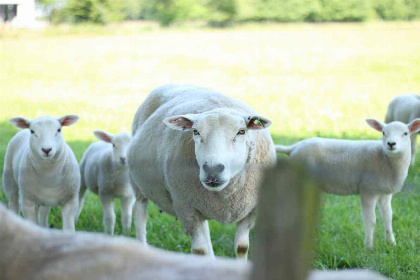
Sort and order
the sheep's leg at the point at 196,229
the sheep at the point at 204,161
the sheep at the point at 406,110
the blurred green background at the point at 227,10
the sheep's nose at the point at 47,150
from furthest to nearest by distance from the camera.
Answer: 1. the blurred green background at the point at 227,10
2. the sheep at the point at 406,110
3. the sheep's nose at the point at 47,150
4. the sheep's leg at the point at 196,229
5. the sheep at the point at 204,161

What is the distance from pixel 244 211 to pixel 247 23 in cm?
4106

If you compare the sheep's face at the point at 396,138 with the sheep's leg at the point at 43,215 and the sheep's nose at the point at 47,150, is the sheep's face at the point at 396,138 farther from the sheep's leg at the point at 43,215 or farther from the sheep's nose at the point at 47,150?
the sheep's leg at the point at 43,215

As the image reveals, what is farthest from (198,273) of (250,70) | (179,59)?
(179,59)

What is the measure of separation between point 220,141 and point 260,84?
12827mm

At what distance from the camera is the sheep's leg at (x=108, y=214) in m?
6.36

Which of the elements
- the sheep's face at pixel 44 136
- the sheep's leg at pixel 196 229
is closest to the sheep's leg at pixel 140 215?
the sheep's face at pixel 44 136

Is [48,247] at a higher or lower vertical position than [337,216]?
higher

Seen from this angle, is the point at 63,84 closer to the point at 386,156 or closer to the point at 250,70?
the point at 250,70

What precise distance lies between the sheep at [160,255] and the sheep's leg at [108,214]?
14.0ft

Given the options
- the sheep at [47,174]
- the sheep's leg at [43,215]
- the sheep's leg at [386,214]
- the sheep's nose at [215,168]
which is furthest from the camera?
the sheep's leg at [43,215]

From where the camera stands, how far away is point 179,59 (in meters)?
21.9

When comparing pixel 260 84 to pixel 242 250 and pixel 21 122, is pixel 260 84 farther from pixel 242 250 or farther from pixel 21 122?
pixel 242 250

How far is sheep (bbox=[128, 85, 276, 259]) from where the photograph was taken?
4.12m

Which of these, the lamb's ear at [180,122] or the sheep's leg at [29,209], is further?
the sheep's leg at [29,209]
